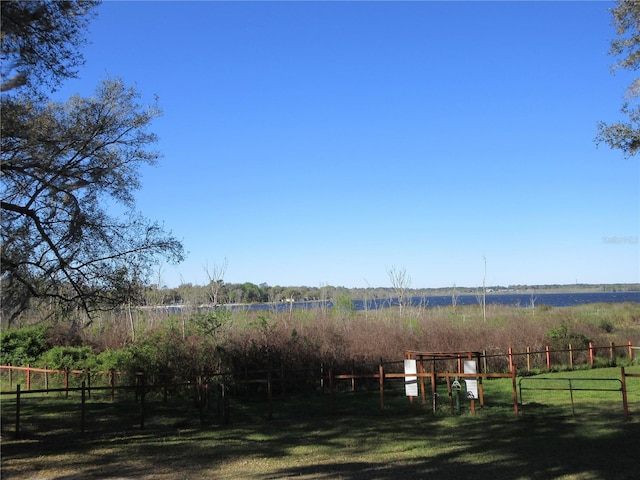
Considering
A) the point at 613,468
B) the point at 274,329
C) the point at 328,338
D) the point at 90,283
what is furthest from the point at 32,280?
the point at 328,338

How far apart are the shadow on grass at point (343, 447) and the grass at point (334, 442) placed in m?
0.02

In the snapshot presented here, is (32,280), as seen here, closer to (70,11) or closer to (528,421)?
(70,11)

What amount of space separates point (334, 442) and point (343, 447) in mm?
651

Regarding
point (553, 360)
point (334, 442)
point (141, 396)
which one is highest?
point (141, 396)

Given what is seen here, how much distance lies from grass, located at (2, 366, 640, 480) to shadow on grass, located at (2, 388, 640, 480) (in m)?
0.02

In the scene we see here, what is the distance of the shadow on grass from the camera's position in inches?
365

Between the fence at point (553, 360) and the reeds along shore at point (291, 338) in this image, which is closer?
the reeds along shore at point (291, 338)

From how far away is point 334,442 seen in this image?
12203 mm

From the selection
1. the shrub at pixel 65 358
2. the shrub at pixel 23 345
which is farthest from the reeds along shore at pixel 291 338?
the shrub at pixel 23 345

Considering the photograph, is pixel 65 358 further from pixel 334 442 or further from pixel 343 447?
pixel 343 447

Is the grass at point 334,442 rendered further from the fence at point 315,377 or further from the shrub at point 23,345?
the shrub at point 23,345

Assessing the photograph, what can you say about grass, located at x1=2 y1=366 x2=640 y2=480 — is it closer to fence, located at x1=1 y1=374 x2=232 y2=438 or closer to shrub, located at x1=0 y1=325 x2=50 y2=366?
fence, located at x1=1 y1=374 x2=232 y2=438

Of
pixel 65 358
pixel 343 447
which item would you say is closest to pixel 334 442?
pixel 343 447

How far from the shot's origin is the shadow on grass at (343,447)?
927 centimetres
